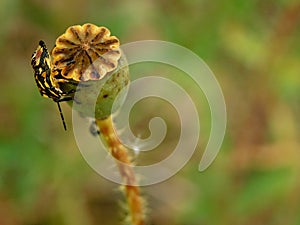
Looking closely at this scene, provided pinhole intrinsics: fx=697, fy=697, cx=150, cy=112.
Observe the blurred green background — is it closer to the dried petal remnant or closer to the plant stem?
the plant stem

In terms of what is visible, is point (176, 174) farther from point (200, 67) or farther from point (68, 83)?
point (68, 83)

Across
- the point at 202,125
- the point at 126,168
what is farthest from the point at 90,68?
the point at 202,125

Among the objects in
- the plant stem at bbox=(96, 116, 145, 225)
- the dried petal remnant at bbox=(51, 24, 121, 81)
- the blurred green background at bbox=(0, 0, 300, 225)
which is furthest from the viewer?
the blurred green background at bbox=(0, 0, 300, 225)

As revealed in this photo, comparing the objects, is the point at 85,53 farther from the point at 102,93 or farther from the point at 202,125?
the point at 202,125

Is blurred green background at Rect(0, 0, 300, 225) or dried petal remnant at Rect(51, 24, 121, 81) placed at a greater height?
blurred green background at Rect(0, 0, 300, 225)

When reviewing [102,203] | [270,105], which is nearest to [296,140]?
[270,105]

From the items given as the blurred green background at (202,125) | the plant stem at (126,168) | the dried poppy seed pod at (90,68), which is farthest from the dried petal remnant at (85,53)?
the blurred green background at (202,125)

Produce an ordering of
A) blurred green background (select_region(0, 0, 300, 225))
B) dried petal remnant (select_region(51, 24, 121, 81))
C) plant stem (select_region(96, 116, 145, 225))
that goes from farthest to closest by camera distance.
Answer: blurred green background (select_region(0, 0, 300, 225)) < plant stem (select_region(96, 116, 145, 225)) < dried petal remnant (select_region(51, 24, 121, 81))

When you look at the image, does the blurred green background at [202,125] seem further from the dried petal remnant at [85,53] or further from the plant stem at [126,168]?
the dried petal remnant at [85,53]

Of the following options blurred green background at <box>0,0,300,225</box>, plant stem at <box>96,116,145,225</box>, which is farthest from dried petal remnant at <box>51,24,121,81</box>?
blurred green background at <box>0,0,300,225</box>
